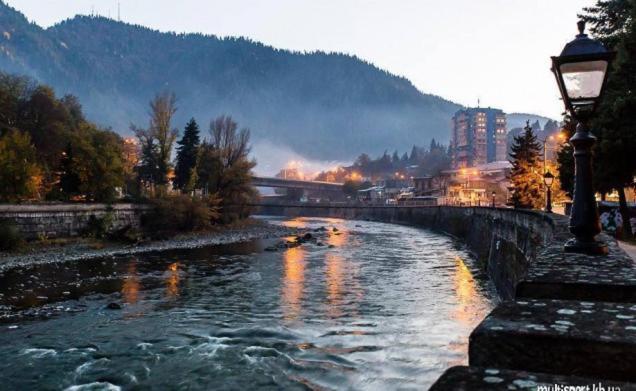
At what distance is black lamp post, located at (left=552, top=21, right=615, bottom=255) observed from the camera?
6980 millimetres

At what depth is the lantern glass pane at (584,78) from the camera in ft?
23.0

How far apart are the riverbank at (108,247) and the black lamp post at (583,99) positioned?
32.8 meters

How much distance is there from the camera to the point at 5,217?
4062cm

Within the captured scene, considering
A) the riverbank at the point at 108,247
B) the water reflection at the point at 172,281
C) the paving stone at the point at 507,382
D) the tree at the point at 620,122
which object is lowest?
the water reflection at the point at 172,281

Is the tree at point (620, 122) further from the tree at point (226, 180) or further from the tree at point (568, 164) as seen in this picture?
the tree at point (226, 180)

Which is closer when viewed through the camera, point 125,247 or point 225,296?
point 225,296

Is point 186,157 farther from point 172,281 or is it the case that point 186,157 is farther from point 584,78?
point 584,78

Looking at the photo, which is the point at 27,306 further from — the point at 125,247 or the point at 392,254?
the point at 392,254

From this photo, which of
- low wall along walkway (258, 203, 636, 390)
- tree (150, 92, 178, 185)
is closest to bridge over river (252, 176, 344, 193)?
tree (150, 92, 178, 185)

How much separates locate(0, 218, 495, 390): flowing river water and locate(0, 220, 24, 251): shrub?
8.58 meters

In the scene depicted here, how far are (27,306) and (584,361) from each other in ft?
75.0

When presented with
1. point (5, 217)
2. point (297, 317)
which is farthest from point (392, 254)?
point (5, 217)

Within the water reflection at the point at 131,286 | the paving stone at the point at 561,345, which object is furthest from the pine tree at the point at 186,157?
the paving stone at the point at 561,345

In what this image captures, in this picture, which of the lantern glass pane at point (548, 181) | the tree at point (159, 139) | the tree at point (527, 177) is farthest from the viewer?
the tree at point (159, 139)
